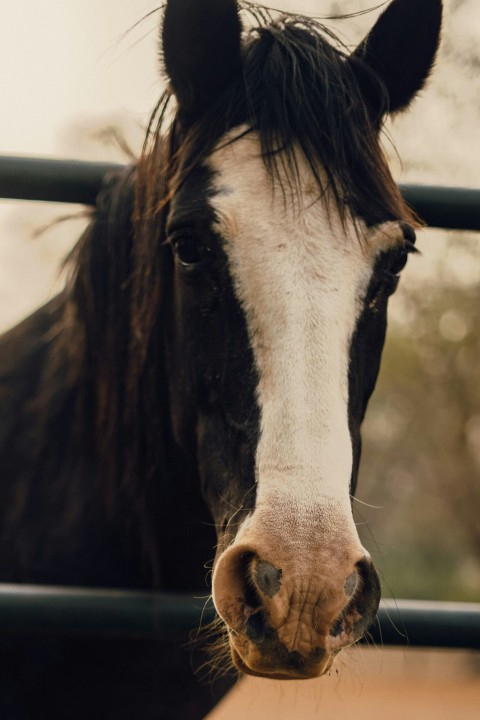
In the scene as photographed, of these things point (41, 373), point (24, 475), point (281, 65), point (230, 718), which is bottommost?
point (230, 718)

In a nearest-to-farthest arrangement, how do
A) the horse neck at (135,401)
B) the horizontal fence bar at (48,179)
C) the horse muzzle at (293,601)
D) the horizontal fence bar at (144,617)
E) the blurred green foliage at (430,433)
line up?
the horse muzzle at (293,601)
the horizontal fence bar at (144,617)
the horizontal fence bar at (48,179)
the horse neck at (135,401)
the blurred green foliage at (430,433)

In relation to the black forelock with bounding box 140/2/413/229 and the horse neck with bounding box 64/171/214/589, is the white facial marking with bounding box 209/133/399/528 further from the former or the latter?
the horse neck with bounding box 64/171/214/589

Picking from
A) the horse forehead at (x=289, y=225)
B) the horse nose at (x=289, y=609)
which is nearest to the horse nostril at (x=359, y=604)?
the horse nose at (x=289, y=609)

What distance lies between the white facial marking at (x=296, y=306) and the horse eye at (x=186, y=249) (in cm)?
10

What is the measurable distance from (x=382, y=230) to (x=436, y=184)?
19cm

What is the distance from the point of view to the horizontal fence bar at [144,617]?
4.11 ft

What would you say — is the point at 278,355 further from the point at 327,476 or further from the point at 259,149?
the point at 259,149

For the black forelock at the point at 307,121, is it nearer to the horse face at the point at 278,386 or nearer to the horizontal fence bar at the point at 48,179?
Answer: the horse face at the point at 278,386

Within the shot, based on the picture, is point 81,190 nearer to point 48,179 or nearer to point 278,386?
point 48,179

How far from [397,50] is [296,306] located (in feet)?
2.36

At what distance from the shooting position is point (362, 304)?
134 cm

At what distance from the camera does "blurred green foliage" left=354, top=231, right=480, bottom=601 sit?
4.54 m

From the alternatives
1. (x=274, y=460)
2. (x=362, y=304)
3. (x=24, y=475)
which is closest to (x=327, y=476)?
(x=274, y=460)

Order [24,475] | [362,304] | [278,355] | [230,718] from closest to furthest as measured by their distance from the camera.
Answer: [278,355]
[362,304]
[24,475]
[230,718]
